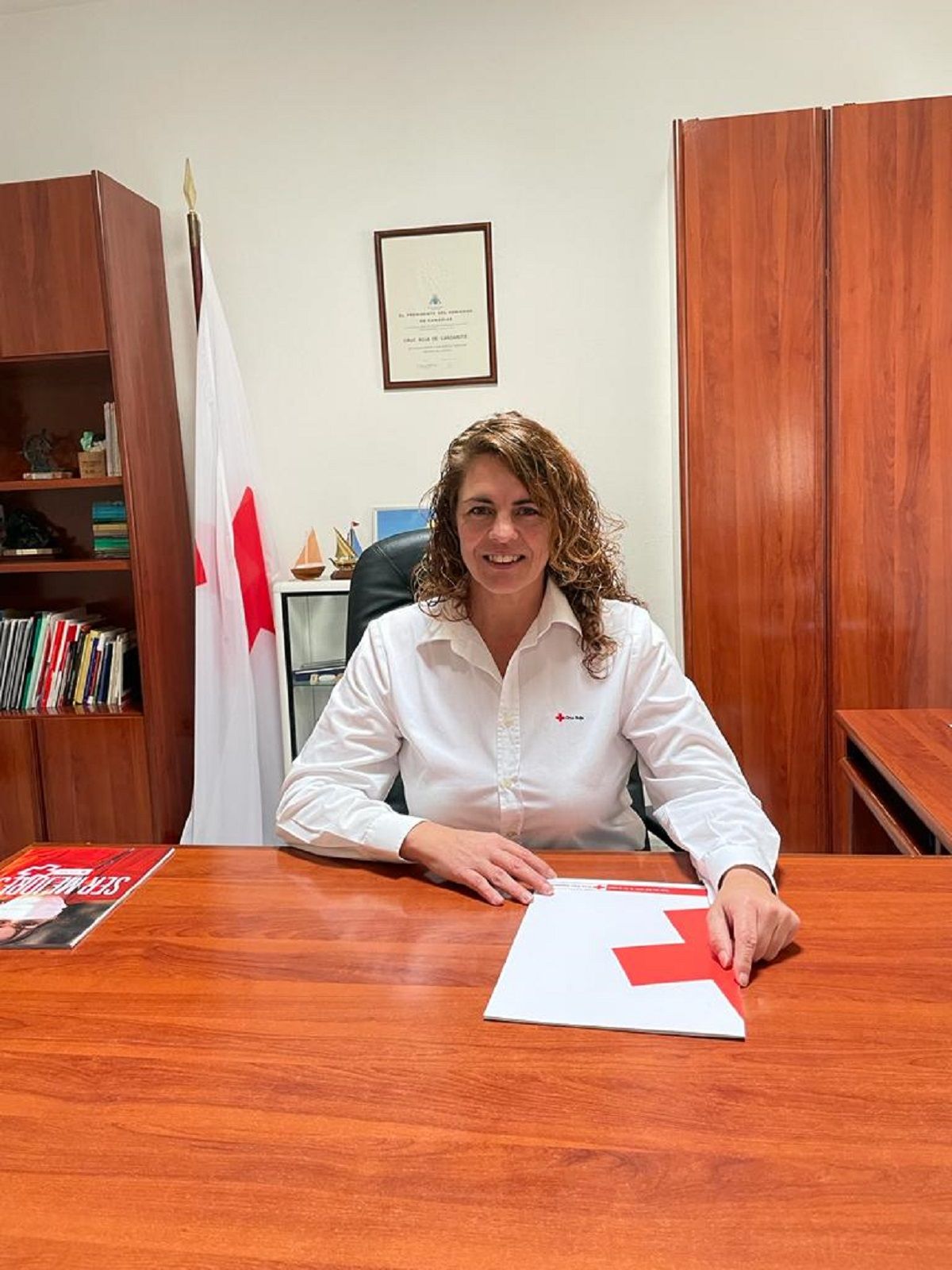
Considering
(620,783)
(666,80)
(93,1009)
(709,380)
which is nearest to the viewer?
(93,1009)

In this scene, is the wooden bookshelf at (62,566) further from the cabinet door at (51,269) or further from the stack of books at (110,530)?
the cabinet door at (51,269)

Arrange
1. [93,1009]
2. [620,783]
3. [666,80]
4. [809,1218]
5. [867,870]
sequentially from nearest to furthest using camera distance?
1. [809,1218]
2. [93,1009]
3. [867,870]
4. [620,783]
5. [666,80]

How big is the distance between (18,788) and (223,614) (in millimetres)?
835

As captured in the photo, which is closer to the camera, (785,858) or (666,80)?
(785,858)

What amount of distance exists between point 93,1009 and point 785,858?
0.89 meters

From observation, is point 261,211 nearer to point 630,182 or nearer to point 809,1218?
point 630,182

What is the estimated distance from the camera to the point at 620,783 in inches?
61.8

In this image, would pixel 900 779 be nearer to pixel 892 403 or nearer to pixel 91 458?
pixel 892 403

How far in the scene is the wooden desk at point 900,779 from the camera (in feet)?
5.40

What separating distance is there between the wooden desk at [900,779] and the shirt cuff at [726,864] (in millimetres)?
385

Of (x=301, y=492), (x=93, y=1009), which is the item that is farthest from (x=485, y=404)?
(x=93, y=1009)

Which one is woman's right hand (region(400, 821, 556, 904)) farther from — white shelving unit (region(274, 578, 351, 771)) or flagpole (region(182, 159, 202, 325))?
flagpole (region(182, 159, 202, 325))

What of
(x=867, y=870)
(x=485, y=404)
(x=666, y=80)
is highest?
(x=666, y=80)

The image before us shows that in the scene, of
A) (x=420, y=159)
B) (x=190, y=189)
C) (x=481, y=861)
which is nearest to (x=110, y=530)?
(x=190, y=189)
